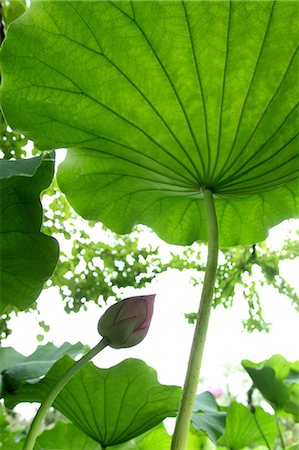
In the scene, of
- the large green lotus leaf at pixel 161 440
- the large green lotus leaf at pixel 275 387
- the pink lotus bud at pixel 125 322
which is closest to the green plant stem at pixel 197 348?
the pink lotus bud at pixel 125 322

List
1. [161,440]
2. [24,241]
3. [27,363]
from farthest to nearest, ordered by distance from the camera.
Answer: [161,440], [27,363], [24,241]

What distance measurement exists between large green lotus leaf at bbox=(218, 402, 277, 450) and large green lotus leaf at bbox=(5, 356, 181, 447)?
37 centimetres

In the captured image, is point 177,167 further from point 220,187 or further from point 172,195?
point 172,195

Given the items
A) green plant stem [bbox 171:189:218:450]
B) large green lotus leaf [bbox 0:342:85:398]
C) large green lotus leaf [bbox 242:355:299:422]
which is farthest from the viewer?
large green lotus leaf [bbox 242:355:299:422]

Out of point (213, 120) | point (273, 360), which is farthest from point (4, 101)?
point (273, 360)

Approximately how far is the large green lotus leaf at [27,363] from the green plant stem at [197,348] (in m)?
0.35

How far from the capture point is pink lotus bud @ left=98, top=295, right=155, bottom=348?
0.78 m

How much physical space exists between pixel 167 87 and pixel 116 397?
23.8 inches

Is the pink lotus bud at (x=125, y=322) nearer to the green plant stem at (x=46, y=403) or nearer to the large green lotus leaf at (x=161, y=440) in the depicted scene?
the green plant stem at (x=46, y=403)

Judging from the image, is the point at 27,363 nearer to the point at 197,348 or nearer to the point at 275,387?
the point at 197,348

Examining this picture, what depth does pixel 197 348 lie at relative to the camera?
2.39ft

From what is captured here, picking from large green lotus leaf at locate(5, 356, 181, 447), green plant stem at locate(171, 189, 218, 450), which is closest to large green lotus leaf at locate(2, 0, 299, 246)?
green plant stem at locate(171, 189, 218, 450)

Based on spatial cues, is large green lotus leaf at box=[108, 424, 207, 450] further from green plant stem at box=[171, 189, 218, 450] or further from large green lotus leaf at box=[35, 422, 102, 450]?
green plant stem at box=[171, 189, 218, 450]

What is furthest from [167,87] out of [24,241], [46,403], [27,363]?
[27,363]
